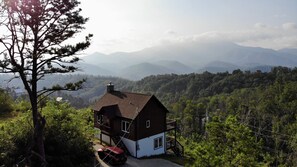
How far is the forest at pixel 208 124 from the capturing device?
14.4 metres

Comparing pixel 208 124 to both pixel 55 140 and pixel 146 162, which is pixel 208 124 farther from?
pixel 146 162

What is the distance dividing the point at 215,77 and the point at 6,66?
394 ft

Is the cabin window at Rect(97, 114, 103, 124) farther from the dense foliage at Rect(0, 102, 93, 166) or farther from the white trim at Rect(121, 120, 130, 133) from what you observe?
the dense foliage at Rect(0, 102, 93, 166)

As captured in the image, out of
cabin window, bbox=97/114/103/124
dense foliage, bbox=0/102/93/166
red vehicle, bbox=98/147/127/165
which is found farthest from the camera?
cabin window, bbox=97/114/103/124

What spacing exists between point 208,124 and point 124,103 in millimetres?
13602

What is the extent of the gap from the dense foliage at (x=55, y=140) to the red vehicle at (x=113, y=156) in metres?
2.35

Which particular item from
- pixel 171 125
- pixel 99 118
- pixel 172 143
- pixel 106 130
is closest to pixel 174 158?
pixel 172 143

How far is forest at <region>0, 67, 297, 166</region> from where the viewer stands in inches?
567

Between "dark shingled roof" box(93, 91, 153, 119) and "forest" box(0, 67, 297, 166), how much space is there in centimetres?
272

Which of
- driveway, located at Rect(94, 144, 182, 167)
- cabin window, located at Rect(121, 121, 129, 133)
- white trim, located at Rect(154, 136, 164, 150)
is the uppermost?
cabin window, located at Rect(121, 121, 129, 133)

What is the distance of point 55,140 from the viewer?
59.7ft

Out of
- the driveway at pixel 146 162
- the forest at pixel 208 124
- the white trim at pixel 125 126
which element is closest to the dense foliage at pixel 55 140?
the forest at pixel 208 124

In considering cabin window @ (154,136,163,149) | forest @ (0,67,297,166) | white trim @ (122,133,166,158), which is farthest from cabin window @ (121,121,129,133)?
cabin window @ (154,136,163,149)

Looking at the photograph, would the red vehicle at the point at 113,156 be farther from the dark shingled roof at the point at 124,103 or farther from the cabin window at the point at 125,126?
the dark shingled roof at the point at 124,103
